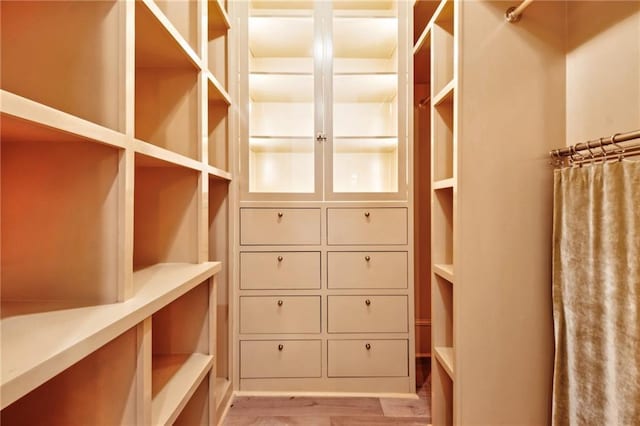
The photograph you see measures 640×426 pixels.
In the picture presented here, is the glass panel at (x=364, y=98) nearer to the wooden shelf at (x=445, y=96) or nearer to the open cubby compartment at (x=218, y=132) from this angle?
the wooden shelf at (x=445, y=96)

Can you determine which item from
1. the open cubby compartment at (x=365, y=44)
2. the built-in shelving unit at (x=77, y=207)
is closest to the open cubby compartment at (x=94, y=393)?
the built-in shelving unit at (x=77, y=207)

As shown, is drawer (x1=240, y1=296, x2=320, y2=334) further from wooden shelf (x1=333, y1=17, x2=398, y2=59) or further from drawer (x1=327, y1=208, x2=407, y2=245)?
wooden shelf (x1=333, y1=17, x2=398, y2=59)

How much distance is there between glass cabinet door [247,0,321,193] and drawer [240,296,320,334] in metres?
0.62

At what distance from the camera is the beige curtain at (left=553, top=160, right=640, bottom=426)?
0.91 meters

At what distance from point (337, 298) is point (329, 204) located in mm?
534

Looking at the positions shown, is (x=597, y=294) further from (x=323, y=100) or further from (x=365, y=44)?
(x=365, y=44)

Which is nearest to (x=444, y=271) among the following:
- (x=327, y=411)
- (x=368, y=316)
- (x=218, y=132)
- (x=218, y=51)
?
(x=368, y=316)

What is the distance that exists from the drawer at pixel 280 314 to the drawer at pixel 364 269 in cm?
18

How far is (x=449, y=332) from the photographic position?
1.53m

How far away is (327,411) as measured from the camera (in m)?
1.69

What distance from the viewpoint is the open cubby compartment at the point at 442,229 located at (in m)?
1.56

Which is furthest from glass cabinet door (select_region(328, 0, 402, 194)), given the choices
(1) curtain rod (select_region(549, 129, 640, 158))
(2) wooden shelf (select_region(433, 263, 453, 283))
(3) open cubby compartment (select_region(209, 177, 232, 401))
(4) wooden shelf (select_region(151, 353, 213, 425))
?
(4) wooden shelf (select_region(151, 353, 213, 425))

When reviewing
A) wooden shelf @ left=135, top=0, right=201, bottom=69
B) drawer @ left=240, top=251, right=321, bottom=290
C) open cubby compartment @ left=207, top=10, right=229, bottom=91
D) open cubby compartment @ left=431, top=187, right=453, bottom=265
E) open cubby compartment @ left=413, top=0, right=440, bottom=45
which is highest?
open cubby compartment @ left=413, top=0, right=440, bottom=45

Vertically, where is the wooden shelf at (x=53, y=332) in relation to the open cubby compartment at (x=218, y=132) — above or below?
below
